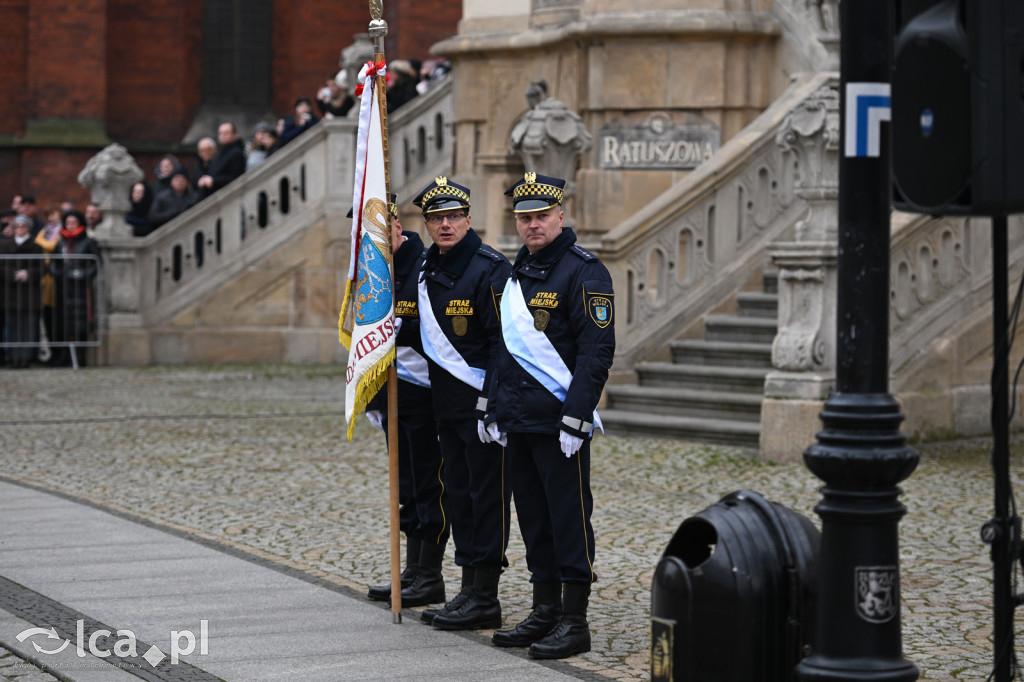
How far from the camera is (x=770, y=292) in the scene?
15141mm

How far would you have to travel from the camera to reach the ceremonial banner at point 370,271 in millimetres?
7516

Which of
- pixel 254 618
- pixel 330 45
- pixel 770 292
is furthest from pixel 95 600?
pixel 330 45

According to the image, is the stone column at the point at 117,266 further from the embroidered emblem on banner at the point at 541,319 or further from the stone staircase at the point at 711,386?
the embroidered emblem on banner at the point at 541,319

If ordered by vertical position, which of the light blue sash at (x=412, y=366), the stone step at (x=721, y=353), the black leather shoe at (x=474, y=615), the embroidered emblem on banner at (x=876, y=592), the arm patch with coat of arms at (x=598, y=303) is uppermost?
the arm patch with coat of arms at (x=598, y=303)

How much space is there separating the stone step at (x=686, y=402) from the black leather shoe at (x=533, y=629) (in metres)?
6.69

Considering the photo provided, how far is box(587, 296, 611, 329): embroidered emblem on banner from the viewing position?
6.83 meters

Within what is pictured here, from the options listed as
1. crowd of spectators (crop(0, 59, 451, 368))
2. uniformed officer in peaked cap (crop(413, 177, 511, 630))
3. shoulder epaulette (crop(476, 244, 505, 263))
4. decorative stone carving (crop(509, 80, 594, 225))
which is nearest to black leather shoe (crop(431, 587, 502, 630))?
uniformed officer in peaked cap (crop(413, 177, 511, 630))

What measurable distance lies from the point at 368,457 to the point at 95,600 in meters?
5.20

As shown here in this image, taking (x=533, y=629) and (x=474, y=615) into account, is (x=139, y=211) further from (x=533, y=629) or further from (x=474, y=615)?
(x=533, y=629)

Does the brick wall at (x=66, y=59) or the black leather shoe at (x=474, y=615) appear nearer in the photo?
the black leather shoe at (x=474, y=615)

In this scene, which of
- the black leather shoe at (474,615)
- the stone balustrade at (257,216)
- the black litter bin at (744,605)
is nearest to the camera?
the black litter bin at (744,605)

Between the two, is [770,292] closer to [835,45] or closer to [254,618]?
[835,45]

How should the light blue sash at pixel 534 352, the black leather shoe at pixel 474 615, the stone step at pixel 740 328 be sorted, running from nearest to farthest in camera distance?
the light blue sash at pixel 534 352
the black leather shoe at pixel 474 615
the stone step at pixel 740 328

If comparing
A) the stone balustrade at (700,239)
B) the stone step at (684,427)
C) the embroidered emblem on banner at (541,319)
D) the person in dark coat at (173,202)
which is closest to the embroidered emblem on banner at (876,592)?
the embroidered emblem on banner at (541,319)
